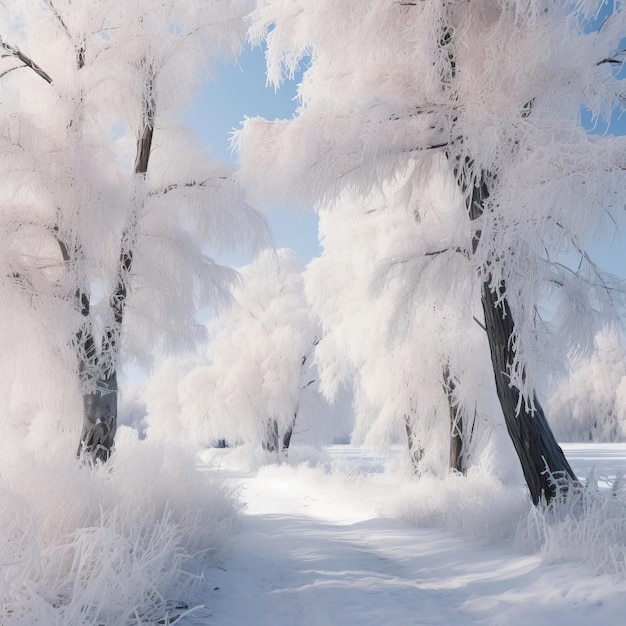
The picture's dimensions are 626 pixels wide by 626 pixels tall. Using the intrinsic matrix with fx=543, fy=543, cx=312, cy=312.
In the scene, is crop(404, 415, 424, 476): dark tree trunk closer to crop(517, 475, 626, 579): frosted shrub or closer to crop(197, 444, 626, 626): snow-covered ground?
crop(197, 444, 626, 626): snow-covered ground

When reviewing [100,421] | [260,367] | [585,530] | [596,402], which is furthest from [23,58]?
[596,402]

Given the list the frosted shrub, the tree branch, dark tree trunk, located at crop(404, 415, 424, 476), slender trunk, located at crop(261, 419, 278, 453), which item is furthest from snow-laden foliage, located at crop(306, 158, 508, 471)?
slender trunk, located at crop(261, 419, 278, 453)

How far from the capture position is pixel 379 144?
5.31m

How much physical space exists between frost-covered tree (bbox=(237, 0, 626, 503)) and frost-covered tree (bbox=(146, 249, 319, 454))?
12.9 m

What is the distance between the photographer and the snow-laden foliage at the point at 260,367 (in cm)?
1934

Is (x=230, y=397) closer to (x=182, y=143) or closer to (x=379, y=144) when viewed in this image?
(x=182, y=143)

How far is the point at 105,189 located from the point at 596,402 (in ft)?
159

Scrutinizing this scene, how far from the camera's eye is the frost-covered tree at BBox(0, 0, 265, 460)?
21.7 ft

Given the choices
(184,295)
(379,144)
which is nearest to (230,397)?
(184,295)

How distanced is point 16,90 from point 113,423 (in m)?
4.79

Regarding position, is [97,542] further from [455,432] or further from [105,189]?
[455,432]

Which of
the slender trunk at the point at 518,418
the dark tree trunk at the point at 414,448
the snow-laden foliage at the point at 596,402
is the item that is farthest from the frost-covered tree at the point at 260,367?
the snow-laden foliage at the point at 596,402

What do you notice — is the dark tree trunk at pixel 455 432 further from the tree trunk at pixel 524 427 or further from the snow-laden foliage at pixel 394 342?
the tree trunk at pixel 524 427

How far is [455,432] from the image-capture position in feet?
33.5
